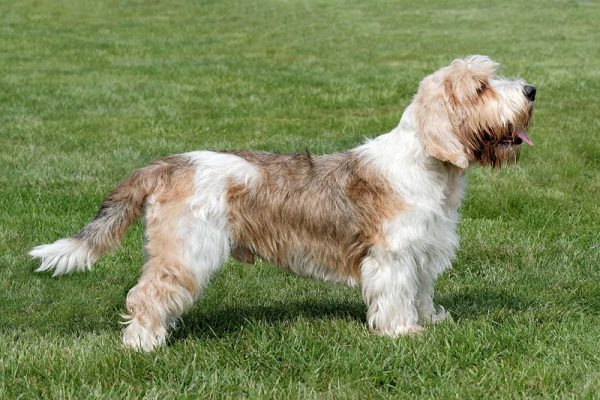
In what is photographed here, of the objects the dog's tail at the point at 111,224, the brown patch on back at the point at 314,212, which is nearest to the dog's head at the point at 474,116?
the brown patch on back at the point at 314,212

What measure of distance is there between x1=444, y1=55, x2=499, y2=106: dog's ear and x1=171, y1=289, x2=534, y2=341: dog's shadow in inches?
56.8

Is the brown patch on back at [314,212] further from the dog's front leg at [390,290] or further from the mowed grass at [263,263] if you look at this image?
the mowed grass at [263,263]

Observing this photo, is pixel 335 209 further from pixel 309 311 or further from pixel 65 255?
pixel 65 255

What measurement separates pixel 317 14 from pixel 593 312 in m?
25.0

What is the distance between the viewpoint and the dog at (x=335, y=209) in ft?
16.8

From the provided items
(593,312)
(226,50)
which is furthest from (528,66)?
(593,312)

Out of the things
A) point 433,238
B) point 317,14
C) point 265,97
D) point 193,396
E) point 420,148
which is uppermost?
point 420,148

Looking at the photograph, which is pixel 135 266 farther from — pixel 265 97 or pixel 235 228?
pixel 265 97

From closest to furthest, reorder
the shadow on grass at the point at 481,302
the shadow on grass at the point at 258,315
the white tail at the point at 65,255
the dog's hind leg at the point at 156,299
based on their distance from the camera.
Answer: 1. the dog's hind leg at the point at 156,299
2. the white tail at the point at 65,255
3. the shadow on grass at the point at 258,315
4. the shadow on grass at the point at 481,302

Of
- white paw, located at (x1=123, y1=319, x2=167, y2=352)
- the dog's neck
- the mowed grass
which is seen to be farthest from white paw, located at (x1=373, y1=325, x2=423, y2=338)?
white paw, located at (x1=123, y1=319, x2=167, y2=352)

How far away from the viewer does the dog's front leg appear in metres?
5.27

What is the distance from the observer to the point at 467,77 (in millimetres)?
5152

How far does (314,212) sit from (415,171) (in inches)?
25.5

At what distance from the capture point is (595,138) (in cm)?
1120
